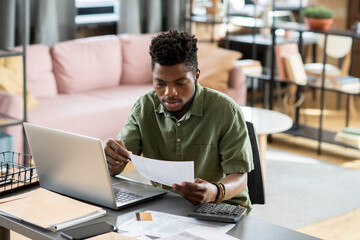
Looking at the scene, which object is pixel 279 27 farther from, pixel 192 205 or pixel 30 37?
pixel 192 205

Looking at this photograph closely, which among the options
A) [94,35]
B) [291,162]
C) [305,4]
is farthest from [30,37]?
[305,4]

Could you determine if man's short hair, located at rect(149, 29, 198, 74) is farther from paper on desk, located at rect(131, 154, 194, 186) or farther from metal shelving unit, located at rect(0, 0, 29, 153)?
metal shelving unit, located at rect(0, 0, 29, 153)

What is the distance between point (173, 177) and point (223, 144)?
290 mm

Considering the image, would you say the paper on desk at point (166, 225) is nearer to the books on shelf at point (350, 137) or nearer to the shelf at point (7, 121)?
the shelf at point (7, 121)

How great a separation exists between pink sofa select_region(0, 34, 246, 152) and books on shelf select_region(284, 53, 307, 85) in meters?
0.45

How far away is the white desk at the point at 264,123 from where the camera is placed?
363 cm

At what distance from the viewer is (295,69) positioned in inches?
195

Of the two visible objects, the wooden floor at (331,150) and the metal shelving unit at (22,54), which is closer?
the wooden floor at (331,150)

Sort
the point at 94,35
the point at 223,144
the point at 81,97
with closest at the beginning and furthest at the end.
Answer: the point at 223,144, the point at 81,97, the point at 94,35

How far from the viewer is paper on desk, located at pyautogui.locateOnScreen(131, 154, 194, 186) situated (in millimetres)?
1716

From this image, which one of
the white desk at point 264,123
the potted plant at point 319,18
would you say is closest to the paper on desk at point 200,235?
the white desk at point 264,123

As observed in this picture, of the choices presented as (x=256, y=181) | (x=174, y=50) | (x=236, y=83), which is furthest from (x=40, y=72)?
(x=174, y=50)

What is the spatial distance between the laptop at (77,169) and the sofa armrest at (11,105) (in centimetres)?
222

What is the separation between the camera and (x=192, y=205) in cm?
183
